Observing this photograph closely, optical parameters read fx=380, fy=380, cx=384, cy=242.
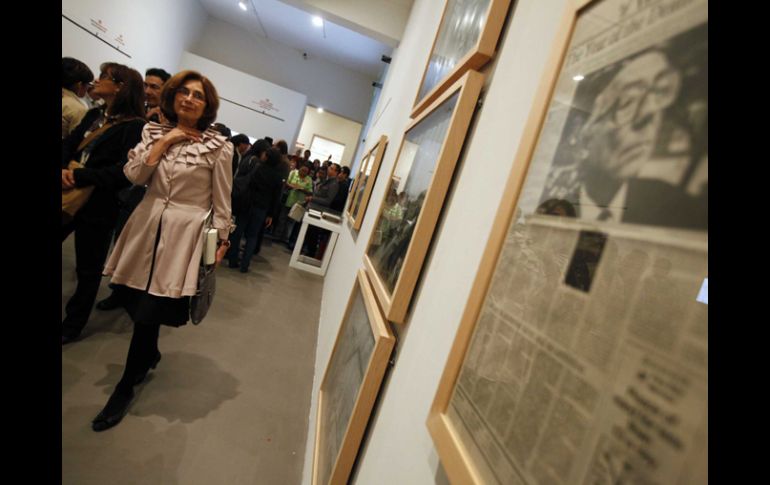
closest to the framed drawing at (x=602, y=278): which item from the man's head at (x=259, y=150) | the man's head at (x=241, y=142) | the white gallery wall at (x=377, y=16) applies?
the man's head at (x=259, y=150)

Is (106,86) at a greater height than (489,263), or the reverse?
(106,86)

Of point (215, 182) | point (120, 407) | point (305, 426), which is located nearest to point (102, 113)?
point (215, 182)

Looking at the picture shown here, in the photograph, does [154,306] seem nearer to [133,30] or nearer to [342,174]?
[342,174]

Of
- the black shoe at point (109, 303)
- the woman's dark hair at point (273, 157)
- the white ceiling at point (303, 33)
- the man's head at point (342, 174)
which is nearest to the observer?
the black shoe at point (109, 303)

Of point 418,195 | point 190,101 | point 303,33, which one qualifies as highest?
point 303,33

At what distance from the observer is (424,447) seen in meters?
0.70

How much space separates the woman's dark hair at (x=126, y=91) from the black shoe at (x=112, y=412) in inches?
64.6

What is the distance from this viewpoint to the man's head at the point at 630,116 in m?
0.36

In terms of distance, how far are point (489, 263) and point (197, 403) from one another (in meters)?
2.26

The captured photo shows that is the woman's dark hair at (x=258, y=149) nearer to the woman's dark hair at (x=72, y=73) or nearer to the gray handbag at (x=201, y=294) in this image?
the woman's dark hair at (x=72, y=73)

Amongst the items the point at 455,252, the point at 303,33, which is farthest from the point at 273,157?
the point at 303,33

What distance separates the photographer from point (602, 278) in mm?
379

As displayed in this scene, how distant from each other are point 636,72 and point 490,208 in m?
0.37

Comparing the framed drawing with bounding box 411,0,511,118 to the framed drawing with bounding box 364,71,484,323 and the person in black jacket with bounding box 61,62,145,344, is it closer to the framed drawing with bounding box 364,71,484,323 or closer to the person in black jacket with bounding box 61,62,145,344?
the framed drawing with bounding box 364,71,484,323
